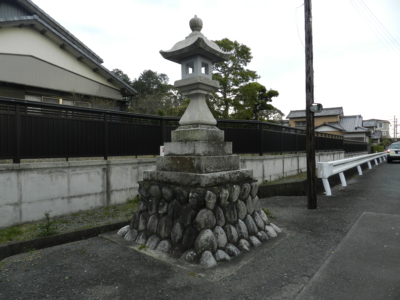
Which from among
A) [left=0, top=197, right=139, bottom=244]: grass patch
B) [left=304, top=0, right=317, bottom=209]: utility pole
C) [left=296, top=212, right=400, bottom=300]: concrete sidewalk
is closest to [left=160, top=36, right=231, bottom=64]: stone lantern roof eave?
[left=304, top=0, right=317, bottom=209]: utility pole

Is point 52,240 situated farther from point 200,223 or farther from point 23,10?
point 23,10

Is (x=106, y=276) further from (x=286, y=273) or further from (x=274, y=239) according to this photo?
(x=274, y=239)

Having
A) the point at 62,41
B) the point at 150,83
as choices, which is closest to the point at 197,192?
the point at 62,41

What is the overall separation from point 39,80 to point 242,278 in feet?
42.8

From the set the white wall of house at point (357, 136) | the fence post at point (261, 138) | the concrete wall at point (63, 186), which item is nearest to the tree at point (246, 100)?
the fence post at point (261, 138)

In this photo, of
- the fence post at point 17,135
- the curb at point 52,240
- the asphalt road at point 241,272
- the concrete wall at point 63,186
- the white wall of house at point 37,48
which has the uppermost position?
the white wall of house at point 37,48

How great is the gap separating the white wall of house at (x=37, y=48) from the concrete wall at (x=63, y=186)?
30.3 feet

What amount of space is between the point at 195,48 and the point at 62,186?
3896mm

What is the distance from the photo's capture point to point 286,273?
3.12 metres

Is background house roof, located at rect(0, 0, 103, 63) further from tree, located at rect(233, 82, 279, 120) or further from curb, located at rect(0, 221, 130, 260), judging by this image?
curb, located at rect(0, 221, 130, 260)

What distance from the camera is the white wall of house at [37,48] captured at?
1113 cm

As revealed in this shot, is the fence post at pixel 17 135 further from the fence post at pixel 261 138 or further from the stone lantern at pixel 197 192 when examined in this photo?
the fence post at pixel 261 138

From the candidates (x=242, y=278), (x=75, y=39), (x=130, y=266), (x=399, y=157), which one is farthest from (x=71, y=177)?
(x=399, y=157)

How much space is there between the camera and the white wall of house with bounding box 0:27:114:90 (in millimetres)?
11133
